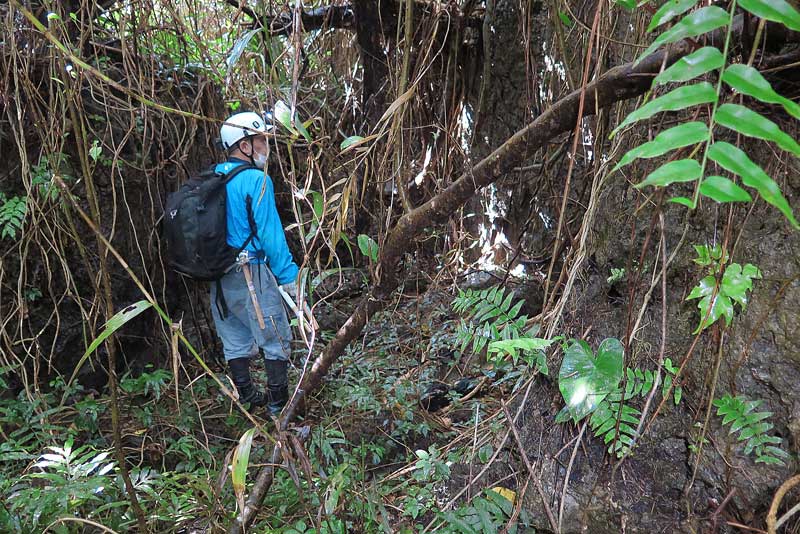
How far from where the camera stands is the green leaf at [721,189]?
0.65 metres

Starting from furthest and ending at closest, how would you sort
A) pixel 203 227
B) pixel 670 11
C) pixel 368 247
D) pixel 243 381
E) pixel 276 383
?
pixel 243 381 → pixel 276 383 → pixel 203 227 → pixel 368 247 → pixel 670 11

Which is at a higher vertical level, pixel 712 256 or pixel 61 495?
pixel 712 256

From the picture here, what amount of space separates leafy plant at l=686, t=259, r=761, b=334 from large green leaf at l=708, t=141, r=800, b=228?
1.94ft

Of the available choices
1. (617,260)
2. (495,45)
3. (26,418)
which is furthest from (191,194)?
(617,260)

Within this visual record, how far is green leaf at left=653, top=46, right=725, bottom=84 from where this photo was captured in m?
0.71

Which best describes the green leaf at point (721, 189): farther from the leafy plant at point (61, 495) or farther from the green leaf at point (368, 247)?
the leafy plant at point (61, 495)

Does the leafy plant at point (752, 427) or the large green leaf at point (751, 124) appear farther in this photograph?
the leafy plant at point (752, 427)

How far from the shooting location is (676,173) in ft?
2.24

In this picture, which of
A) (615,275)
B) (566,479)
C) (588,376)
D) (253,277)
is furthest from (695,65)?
(253,277)

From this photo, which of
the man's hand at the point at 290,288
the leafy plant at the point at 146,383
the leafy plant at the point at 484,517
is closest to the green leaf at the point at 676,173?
the leafy plant at the point at 484,517

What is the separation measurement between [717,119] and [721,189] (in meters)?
0.09

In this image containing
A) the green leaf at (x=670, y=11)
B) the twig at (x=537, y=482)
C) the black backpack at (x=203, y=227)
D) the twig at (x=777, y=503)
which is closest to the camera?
the green leaf at (x=670, y=11)

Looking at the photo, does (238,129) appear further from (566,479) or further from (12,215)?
(566,479)

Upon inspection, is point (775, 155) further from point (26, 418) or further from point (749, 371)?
point (26, 418)
